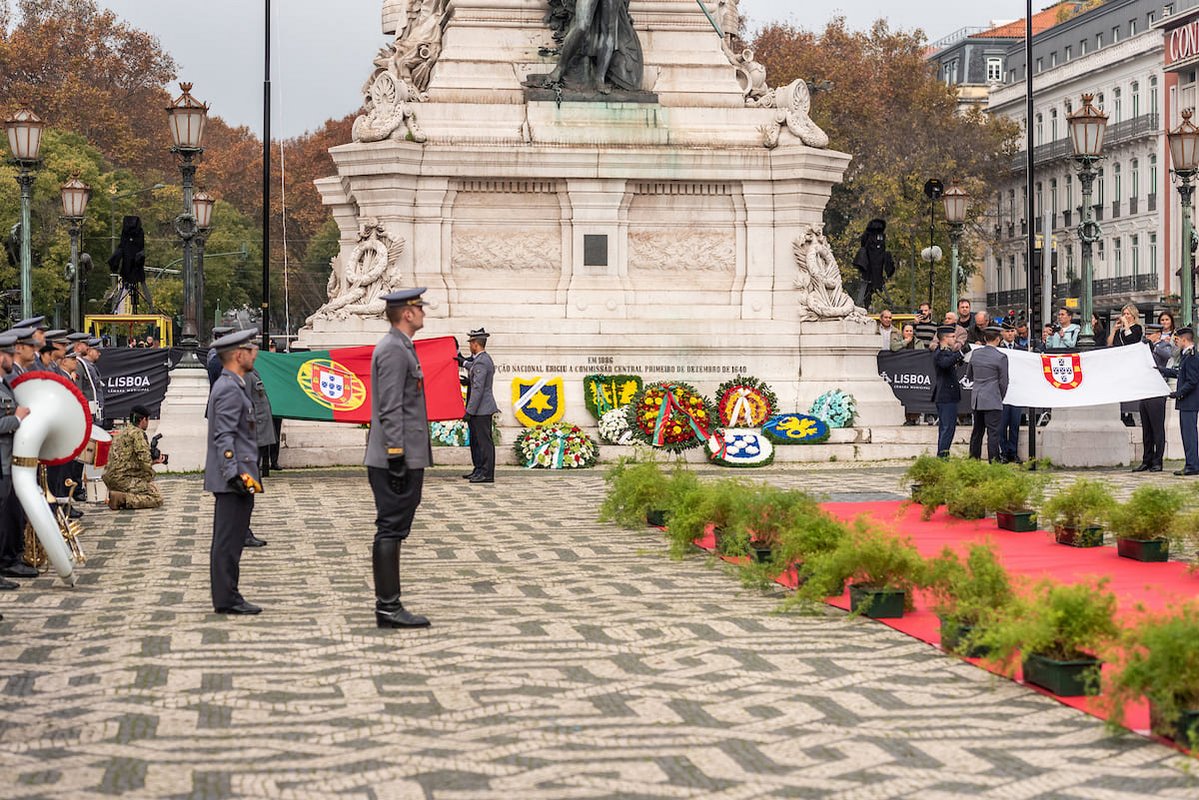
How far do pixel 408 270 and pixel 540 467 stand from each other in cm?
369

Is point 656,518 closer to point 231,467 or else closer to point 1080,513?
point 1080,513

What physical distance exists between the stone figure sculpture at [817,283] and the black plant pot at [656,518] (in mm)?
9752

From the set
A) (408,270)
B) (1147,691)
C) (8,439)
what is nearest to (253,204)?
(408,270)

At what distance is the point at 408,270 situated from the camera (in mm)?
26297

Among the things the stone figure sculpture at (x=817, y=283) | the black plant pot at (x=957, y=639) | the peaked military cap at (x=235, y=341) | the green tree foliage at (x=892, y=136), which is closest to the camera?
the black plant pot at (x=957, y=639)

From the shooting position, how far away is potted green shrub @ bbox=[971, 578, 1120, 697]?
9102 mm

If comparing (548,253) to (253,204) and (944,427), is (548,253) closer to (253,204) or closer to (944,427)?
(944,427)

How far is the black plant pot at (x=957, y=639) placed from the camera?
33.4 feet

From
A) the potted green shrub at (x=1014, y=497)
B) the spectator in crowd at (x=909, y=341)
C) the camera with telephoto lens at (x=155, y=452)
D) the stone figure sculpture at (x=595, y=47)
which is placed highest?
the stone figure sculpture at (x=595, y=47)

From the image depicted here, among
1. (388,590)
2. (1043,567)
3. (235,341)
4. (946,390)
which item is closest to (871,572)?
(1043,567)

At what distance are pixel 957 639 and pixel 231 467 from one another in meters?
4.90

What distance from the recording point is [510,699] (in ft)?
30.3

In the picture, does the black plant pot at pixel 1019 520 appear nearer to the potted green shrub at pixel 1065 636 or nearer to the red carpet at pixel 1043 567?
the red carpet at pixel 1043 567

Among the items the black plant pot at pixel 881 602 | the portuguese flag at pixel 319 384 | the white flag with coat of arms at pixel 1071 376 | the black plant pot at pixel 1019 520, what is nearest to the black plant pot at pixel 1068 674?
the black plant pot at pixel 881 602
